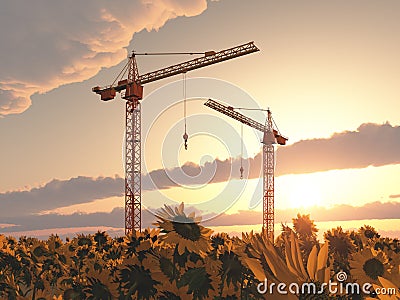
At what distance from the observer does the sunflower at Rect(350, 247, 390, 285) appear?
6.12 metres

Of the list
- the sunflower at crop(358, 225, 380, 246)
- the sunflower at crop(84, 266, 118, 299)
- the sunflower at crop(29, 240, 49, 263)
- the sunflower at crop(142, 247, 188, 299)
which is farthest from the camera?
the sunflower at crop(358, 225, 380, 246)

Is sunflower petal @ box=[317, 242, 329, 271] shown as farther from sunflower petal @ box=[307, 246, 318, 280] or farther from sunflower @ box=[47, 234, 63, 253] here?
sunflower @ box=[47, 234, 63, 253]

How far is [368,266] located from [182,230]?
7.39ft

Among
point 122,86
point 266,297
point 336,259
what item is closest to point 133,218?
point 122,86

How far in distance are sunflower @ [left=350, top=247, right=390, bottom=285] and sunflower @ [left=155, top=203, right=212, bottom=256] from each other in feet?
5.73

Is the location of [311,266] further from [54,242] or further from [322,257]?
[54,242]

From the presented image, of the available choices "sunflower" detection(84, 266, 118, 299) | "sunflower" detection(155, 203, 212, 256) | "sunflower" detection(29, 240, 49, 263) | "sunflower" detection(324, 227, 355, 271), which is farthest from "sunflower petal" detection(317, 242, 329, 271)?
"sunflower" detection(29, 240, 49, 263)

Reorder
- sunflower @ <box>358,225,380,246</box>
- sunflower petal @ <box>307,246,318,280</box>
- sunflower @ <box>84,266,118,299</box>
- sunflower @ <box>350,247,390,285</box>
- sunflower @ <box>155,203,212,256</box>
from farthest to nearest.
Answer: sunflower @ <box>358,225,380,246</box> < sunflower @ <box>84,266,118,299</box> < sunflower @ <box>350,247,390,285</box> < sunflower @ <box>155,203,212,256</box> < sunflower petal @ <box>307,246,318,280</box>

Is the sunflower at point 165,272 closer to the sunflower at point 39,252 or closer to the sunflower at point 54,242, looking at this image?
the sunflower at point 39,252

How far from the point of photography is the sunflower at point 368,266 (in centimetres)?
612

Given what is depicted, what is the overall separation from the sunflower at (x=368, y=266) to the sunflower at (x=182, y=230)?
1.75m

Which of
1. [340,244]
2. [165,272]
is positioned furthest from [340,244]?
[165,272]

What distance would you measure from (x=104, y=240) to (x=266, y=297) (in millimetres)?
12998

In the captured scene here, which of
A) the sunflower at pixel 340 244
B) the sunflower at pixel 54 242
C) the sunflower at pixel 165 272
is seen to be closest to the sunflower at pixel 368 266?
the sunflower at pixel 165 272
